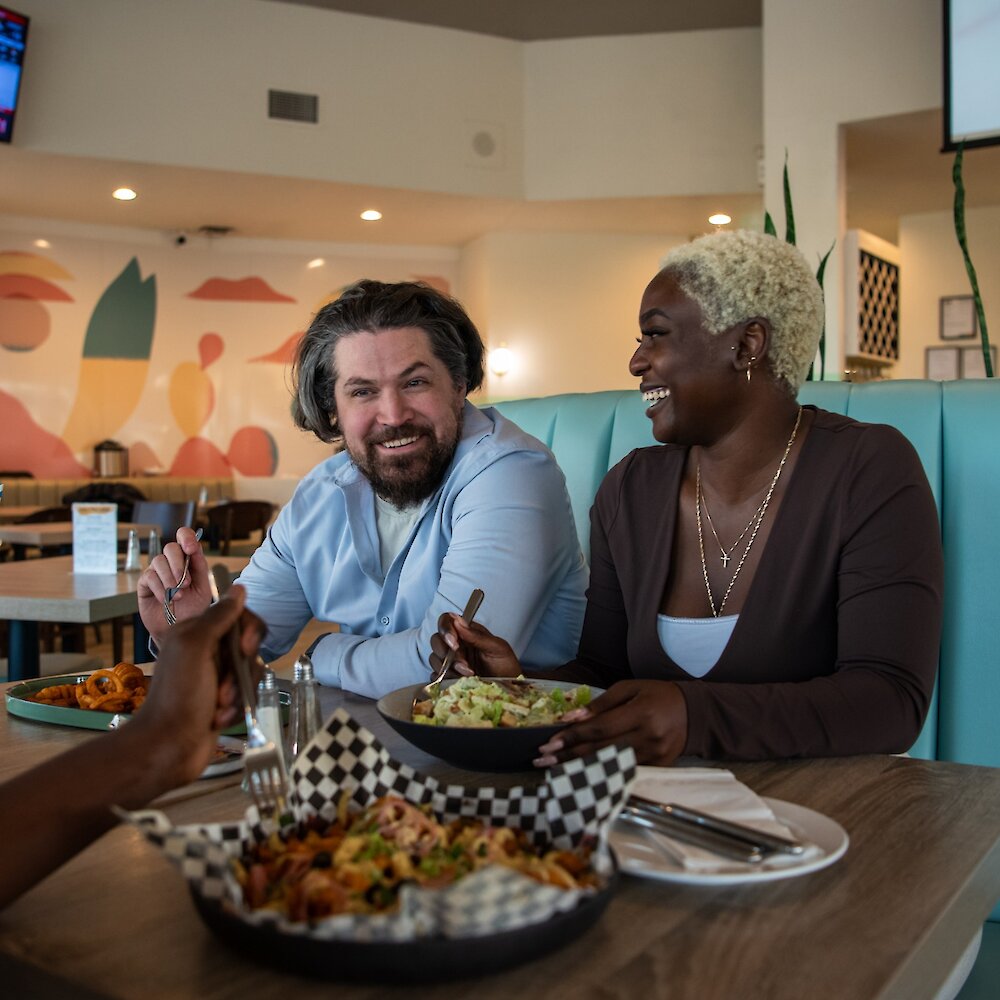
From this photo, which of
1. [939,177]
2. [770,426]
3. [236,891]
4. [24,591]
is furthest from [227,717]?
[939,177]

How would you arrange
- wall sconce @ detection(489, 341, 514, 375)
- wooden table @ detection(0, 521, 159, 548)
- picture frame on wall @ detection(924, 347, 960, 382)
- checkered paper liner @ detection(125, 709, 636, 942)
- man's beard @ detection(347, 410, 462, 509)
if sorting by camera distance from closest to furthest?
checkered paper liner @ detection(125, 709, 636, 942)
man's beard @ detection(347, 410, 462, 509)
wooden table @ detection(0, 521, 159, 548)
picture frame on wall @ detection(924, 347, 960, 382)
wall sconce @ detection(489, 341, 514, 375)

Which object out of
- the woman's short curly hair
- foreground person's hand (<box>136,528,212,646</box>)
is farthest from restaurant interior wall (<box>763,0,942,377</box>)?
foreground person's hand (<box>136,528,212,646</box>)

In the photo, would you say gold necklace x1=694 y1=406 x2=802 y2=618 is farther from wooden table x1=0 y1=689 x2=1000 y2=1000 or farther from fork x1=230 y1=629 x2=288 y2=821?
fork x1=230 y1=629 x2=288 y2=821

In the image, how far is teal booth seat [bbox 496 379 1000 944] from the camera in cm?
174

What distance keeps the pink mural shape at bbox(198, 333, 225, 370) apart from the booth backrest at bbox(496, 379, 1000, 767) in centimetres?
843

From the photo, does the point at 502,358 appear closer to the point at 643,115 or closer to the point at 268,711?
the point at 643,115

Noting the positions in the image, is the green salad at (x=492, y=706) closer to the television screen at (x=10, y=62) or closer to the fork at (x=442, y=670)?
the fork at (x=442, y=670)

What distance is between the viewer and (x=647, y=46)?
27.1 feet

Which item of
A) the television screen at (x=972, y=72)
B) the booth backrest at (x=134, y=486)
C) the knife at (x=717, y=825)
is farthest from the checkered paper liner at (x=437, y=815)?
the booth backrest at (x=134, y=486)

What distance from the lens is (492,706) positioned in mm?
1148

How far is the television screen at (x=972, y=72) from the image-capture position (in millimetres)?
5363

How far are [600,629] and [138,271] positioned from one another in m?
8.61

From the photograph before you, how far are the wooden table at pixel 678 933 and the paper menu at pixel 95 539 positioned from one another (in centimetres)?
259

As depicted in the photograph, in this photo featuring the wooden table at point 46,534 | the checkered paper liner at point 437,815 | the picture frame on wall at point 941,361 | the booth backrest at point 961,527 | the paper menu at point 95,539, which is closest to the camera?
the checkered paper liner at point 437,815
